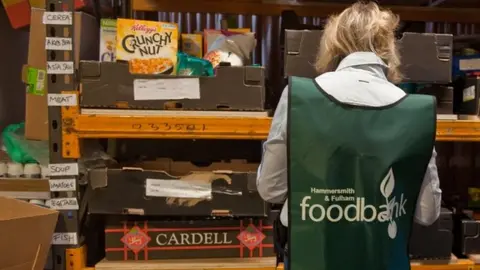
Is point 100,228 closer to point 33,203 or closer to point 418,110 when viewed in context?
point 33,203

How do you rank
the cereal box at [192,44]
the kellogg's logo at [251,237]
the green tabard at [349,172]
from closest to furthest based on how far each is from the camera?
1. the green tabard at [349,172]
2. the kellogg's logo at [251,237]
3. the cereal box at [192,44]

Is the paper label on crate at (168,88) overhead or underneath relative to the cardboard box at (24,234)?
overhead

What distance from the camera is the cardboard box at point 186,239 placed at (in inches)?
68.7

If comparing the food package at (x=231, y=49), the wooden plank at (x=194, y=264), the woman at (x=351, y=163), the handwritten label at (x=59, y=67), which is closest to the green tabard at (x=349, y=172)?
the woman at (x=351, y=163)

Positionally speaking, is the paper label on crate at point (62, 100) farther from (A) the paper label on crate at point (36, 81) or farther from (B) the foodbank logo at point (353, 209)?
(B) the foodbank logo at point (353, 209)

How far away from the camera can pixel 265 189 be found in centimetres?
135

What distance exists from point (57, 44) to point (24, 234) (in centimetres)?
62

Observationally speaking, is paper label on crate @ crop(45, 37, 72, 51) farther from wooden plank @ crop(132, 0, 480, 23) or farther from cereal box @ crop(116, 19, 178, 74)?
wooden plank @ crop(132, 0, 480, 23)

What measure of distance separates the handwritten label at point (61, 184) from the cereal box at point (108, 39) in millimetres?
427

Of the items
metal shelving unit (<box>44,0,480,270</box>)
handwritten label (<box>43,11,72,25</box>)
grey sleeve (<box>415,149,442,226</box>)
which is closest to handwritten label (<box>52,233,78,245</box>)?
metal shelving unit (<box>44,0,480,270</box>)

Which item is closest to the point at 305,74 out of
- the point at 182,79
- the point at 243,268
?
the point at 182,79

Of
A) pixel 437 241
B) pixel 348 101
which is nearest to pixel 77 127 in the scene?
pixel 348 101

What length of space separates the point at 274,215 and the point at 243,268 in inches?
8.3

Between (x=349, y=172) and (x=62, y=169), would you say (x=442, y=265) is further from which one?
(x=62, y=169)
